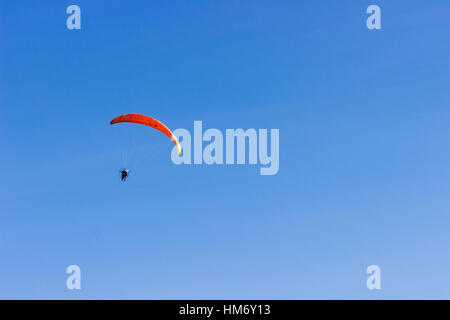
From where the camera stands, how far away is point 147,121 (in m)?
82.6

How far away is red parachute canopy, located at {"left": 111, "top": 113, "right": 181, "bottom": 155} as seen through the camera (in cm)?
8231

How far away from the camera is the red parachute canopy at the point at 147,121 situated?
82312mm
